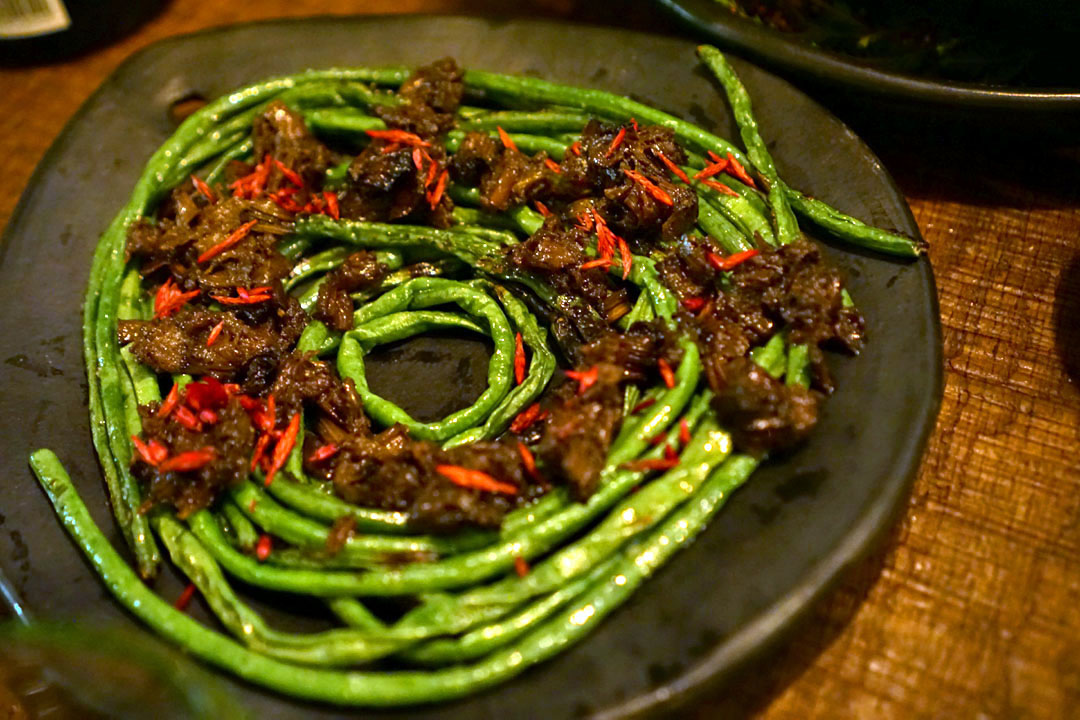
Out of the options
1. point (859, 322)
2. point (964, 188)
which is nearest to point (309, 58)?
point (859, 322)

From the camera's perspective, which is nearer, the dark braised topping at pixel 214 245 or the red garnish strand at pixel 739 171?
the red garnish strand at pixel 739 171

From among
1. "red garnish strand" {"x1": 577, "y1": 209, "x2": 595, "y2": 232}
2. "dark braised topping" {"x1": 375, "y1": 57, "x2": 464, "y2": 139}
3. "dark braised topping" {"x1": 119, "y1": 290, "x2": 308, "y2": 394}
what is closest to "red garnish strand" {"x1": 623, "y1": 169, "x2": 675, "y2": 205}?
"red garnish strand" {"x1": 577, "y1": 209, "x2": 595, "y2": 232}

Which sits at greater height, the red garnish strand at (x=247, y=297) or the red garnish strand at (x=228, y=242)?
the red garnish strand at (x=228, y=242)

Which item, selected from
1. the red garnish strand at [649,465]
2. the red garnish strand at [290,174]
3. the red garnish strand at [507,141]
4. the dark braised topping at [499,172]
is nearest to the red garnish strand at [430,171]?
the dark braised topping at [499,172]

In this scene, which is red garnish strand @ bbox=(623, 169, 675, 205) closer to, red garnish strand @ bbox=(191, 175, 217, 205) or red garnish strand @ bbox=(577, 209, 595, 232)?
red garnish strand @ bbox=(577, 209, 595, 232)

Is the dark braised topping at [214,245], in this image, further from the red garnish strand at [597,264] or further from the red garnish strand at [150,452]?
the red garnish strand at [597,264]

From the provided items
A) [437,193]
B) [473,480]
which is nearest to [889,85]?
[437,193]

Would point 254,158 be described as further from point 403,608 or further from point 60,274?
point 403,608
